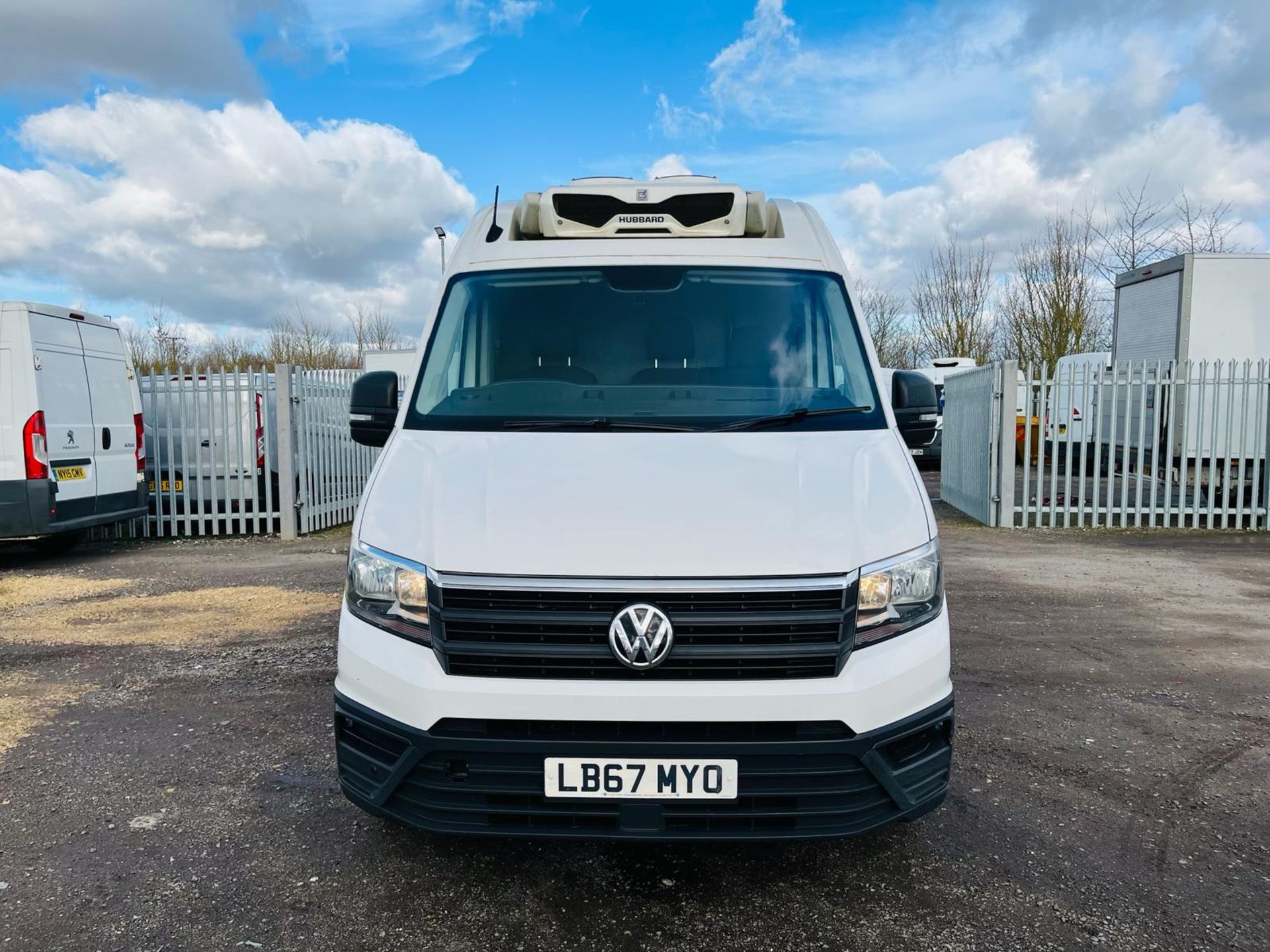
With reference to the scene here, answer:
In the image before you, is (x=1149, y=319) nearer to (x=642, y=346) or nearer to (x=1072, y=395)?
(x=1072, y=395)

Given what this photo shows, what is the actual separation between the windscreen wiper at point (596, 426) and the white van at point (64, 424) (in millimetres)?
7331

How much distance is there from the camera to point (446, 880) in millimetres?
3121

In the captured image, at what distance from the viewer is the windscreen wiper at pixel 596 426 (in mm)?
3252

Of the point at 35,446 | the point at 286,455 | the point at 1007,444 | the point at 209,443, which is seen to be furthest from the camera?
the point at 1007,444

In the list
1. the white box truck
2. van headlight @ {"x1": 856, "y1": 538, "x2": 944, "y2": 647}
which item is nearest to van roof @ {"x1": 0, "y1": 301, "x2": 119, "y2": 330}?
van headlight @ {"x1": 856, "y1": 538, "x2": 944, "y2": 647}

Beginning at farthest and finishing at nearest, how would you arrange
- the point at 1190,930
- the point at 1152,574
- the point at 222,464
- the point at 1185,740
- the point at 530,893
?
the point at 222,464 < the point at 1152,574 < the point at 1185,740 < the point at 530,893 < the point at 1190,930

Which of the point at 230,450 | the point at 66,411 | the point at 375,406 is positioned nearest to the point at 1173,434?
the point at 375,406

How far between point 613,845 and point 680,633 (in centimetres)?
118

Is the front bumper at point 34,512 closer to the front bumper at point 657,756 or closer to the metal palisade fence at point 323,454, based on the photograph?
the metal palisade fence at point 323,454

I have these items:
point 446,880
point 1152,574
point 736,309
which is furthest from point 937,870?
point 1152,574

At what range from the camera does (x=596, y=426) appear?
3264 millimetres

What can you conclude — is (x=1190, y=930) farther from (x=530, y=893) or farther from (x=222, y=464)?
(x=222, y=464)

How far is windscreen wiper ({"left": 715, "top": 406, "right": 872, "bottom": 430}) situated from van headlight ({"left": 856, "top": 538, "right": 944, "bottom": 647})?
67cm

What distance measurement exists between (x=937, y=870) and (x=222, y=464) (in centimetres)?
1044
